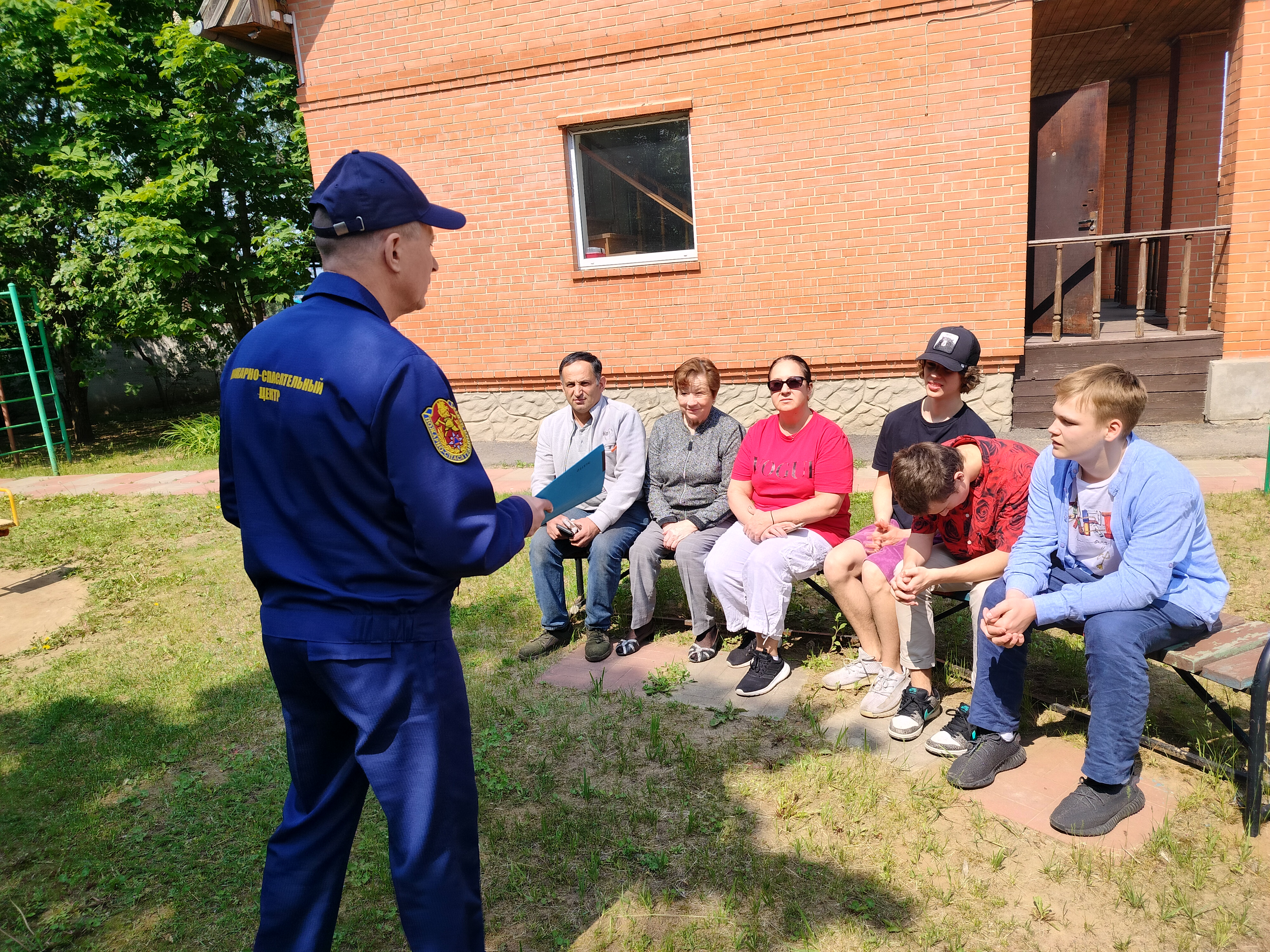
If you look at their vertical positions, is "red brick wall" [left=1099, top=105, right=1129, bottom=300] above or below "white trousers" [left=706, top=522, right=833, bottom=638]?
above

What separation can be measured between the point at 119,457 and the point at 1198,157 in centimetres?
1471

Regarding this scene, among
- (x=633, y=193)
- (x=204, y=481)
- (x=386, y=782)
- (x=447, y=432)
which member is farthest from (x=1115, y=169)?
(x=386, y=782)

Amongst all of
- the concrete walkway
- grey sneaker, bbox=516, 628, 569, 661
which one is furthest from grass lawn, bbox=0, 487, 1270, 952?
the concrete walkway

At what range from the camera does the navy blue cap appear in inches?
75.8

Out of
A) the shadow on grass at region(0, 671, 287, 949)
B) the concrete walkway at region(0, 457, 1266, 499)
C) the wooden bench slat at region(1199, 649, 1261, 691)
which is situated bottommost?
the shadow on grass at region(0, 671, 287, 949)

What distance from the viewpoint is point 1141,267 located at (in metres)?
8.34

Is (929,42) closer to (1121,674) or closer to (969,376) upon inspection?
(969,376)

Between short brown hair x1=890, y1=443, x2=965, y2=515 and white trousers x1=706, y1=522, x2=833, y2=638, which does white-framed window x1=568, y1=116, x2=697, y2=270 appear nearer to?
white trousers x1=706, y1=522, x2=833, y2=638

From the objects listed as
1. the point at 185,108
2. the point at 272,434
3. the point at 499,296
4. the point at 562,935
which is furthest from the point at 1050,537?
the point at 185,108

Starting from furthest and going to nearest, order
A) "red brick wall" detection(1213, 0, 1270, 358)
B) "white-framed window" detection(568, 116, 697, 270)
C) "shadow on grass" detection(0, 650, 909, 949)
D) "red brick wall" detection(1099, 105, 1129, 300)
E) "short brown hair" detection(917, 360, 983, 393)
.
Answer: "red brick wall" detection(1099, 105, 1129, 300)
"white-framed window" detection(568, 116, 697, 270)
"red brick wall" detection(1213, 0, 1270, 358)
"short brown hair" detection(917, 360, 983, 393)
"shadow on grass" detection(0, 650, 909, 949)

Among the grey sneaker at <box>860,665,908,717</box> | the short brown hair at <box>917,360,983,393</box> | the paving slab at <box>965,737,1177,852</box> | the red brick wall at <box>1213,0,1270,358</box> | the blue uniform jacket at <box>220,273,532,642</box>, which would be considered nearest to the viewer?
the blue uniform jacket at <box>220,273,532,642</box>

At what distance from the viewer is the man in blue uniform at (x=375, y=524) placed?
188 cm

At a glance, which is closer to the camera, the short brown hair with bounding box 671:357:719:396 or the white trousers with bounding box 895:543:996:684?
the white trousers with bounding box 895:543:996:684

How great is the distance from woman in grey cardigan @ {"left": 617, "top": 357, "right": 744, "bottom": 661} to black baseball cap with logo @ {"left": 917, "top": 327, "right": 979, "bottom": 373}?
47.8 inches
